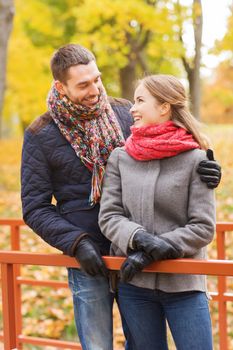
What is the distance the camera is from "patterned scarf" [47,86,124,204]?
2.63m

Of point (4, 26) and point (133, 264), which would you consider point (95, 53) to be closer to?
point (4, 26)

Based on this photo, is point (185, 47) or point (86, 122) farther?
point (185, 47)

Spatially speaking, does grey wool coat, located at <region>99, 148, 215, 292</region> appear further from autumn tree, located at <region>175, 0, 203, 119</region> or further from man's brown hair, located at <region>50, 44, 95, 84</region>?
autumn tree, located at <region>175, 0, 203, 119</region>

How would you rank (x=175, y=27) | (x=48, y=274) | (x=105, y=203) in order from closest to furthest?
(x=105, y=203) → (x=48, y=274) → (x=175, y=27)

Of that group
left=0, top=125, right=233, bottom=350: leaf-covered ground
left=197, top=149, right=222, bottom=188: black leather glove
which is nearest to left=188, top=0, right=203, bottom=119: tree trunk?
left=0, top=125, right=233, bottom=350: leaf-covered ground

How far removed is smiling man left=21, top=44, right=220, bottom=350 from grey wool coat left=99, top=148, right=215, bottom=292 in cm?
19

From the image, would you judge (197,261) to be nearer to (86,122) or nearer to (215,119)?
(86,122)

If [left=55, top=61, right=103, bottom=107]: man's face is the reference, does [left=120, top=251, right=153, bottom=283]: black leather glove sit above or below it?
below

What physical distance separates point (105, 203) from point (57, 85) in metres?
0.63

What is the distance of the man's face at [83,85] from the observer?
262 centimetres

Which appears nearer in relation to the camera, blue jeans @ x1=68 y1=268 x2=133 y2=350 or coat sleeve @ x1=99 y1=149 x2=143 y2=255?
coat sleeve @ x1=99 y1=149 x2=143 y2=255

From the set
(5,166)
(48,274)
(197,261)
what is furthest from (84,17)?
(197,261)

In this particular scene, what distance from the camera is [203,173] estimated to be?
2336mm

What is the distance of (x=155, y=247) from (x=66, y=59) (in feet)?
3.26
